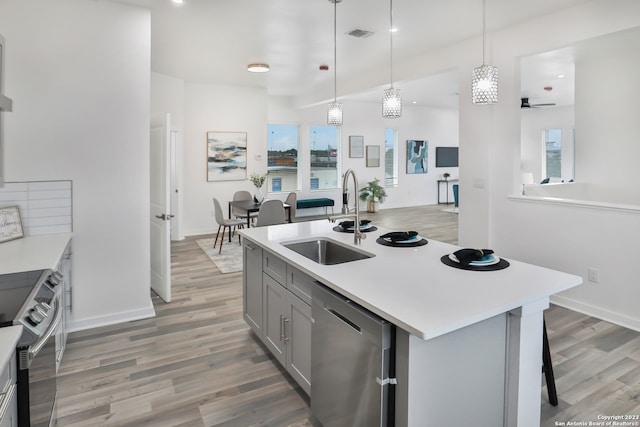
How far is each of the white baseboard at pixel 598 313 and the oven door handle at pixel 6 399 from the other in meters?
4.14

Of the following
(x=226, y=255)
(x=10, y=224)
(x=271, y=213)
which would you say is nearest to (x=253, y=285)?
(x=10, y=224)

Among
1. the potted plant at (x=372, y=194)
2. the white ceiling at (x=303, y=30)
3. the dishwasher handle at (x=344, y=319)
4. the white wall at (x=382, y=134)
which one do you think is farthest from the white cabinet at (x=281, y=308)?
the potted plant at (x=372, y=194)

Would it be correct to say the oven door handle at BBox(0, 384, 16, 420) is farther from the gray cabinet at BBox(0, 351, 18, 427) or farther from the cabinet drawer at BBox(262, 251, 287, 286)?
the cabinet drawer at BBox(262, 251, 287, 286)

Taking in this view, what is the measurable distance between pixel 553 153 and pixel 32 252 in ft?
39.9

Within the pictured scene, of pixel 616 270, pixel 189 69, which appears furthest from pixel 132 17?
pixel 616 270

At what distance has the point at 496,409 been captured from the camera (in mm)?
1696

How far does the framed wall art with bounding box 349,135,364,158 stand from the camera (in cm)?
1034

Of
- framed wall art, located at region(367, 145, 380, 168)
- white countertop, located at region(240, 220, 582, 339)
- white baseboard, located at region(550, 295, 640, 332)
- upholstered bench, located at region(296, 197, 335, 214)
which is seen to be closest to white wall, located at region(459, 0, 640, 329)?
white baseboard, located at region(550, 295, 640, 332)

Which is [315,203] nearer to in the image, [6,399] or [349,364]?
[349,364]

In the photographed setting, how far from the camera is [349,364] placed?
1713 mm

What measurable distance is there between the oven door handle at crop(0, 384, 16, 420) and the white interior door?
259cm

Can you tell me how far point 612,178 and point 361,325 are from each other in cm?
508

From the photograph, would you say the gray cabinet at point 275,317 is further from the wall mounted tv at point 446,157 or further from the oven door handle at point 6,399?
the wall mounted tv at point 446,157

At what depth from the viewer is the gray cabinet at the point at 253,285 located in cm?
286
